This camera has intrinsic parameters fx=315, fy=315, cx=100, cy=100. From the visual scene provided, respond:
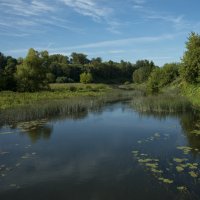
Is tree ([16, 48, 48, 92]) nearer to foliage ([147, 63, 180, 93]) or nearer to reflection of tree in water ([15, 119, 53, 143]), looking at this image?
foliage ([147, 63, 180, 93])

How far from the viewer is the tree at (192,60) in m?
50.5

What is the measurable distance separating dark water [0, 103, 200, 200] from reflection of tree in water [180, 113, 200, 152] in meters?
0.06

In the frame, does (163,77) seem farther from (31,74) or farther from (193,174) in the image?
(193,174)

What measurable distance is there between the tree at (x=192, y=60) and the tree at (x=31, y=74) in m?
29.1

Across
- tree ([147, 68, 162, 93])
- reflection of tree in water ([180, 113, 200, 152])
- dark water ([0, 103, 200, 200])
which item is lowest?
dark water ([0, 103, 200, 200])

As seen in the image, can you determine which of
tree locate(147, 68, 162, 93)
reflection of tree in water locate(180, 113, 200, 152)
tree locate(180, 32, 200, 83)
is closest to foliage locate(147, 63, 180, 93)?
tree locate(147, 68, 162, 93)

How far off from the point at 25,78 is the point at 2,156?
4687 cm

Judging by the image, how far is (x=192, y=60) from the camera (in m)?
51.2

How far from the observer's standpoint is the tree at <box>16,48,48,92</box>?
2435 inches

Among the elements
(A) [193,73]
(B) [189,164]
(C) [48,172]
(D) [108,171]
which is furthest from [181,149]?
(A) [193,73]

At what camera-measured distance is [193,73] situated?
5119 centimetres

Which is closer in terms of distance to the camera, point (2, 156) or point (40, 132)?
point (2, 156)

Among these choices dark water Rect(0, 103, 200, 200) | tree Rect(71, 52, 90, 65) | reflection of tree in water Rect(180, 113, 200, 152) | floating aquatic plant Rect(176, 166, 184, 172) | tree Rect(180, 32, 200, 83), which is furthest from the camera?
tree Rect(71, 52, 90, 65)

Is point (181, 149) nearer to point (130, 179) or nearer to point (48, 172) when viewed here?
point (130, 179)
